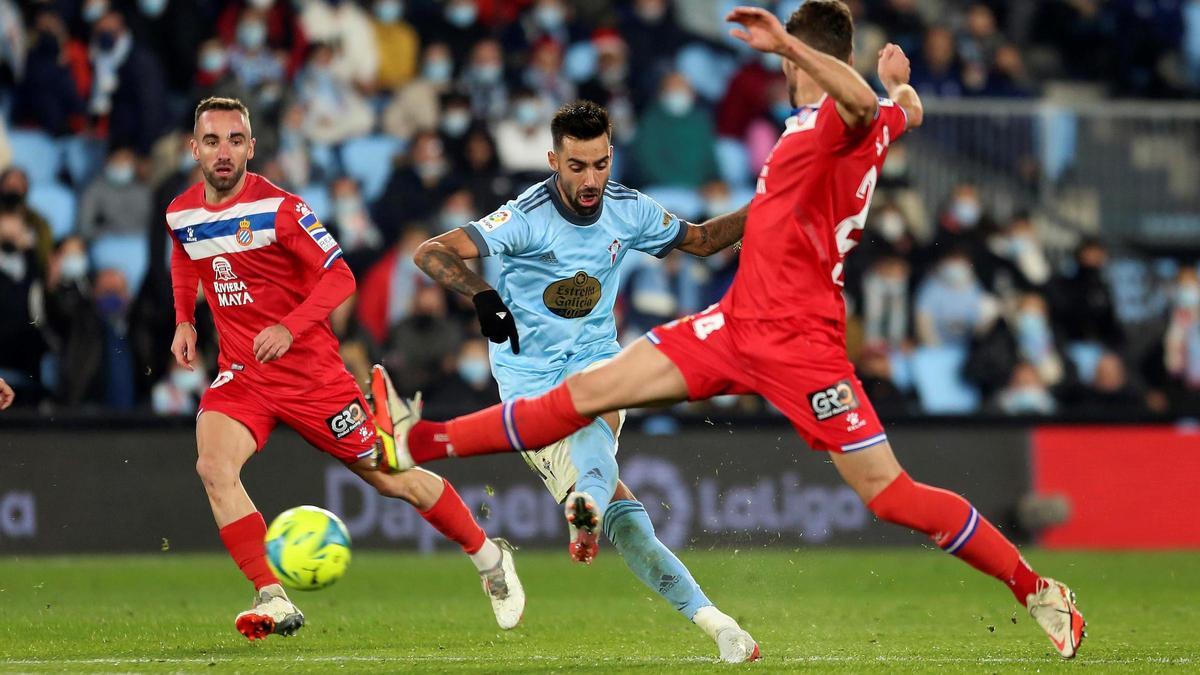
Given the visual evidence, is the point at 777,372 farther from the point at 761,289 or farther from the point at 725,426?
the point at 725,426

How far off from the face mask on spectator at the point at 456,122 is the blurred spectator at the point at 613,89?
1345 millimetres

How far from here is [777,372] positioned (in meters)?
→ 7.44

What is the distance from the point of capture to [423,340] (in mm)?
15812

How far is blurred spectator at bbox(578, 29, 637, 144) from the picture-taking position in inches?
731

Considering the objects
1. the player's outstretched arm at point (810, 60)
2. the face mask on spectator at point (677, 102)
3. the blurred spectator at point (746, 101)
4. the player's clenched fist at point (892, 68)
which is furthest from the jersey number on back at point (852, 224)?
the blurred spectator at point (746, 101)

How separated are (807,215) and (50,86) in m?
11.2

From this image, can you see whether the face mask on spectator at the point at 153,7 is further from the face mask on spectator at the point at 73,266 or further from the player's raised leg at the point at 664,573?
the player's raised leg at the point at 664,573

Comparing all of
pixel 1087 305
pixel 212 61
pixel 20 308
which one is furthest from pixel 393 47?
pixel 1087 305

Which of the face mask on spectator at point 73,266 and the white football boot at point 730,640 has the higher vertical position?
the face mask on spectator at point 73,266

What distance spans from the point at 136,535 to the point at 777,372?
8.30 metres

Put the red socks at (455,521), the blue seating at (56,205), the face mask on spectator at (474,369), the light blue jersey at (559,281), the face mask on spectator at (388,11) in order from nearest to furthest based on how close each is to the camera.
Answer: the light blue jersey at (559,281), the red socks at (455,521), the face mask on spectator at (474,369), the blue seating at (56,205), the face mask on spectator at (388,11)

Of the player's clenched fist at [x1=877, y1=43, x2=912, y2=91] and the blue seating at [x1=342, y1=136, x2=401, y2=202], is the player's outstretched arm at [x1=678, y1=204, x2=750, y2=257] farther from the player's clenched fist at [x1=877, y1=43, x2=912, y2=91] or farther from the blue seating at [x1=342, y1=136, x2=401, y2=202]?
the blue seating at [x1=342, y1=136, x2=401, y2=202]

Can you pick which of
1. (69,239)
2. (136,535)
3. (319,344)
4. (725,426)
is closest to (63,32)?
(69,239)

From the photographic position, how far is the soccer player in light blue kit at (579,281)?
329 inches
